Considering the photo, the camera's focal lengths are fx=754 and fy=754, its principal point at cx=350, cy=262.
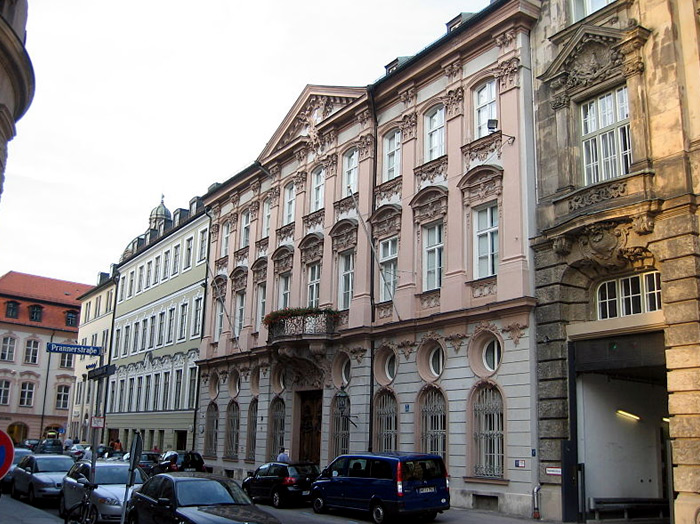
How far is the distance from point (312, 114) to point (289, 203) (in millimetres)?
4400

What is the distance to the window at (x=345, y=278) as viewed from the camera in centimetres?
2998

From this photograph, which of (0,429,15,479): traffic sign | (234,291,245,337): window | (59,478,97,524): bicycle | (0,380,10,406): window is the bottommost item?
(59,478,97,524): bicycle

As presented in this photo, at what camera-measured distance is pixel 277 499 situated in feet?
76.8

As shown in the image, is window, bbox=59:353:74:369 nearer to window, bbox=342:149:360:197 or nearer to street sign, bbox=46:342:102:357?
window, bbox=342:149:360:197

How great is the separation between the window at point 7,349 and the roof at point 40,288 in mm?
4797

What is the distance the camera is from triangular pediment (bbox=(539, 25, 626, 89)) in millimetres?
20344

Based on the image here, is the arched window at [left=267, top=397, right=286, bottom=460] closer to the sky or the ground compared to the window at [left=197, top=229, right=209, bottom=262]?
closer to the ground

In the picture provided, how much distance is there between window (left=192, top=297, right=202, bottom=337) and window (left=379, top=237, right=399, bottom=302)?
59.4 feet

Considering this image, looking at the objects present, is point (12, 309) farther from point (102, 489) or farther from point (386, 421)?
point (102, 489)

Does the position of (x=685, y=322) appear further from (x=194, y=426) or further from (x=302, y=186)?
(x=194, y=426)

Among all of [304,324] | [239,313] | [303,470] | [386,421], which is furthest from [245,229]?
[303,470]

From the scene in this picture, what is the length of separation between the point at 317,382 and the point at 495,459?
1046 centimetres

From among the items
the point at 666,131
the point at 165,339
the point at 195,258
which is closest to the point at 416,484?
the point at 666,131

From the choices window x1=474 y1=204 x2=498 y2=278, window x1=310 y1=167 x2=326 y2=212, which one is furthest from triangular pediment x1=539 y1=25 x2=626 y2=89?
window x1=310 y1=167 x2=326 y2=212
